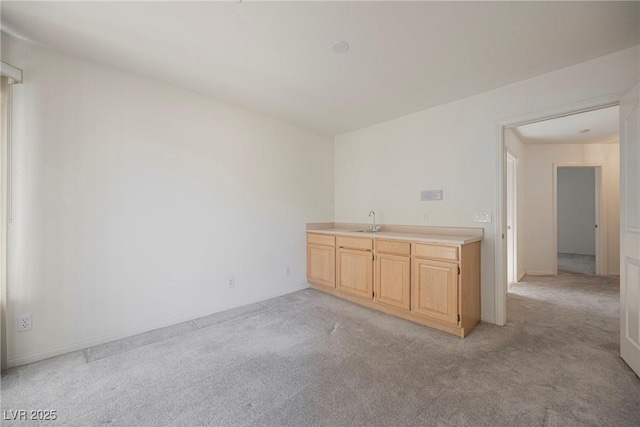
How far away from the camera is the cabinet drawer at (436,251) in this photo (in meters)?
2.66

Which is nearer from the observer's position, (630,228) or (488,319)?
(630,228)

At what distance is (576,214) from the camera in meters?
7.45

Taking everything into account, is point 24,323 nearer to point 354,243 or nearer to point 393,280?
point 354,243

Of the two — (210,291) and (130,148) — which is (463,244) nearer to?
(210,291)

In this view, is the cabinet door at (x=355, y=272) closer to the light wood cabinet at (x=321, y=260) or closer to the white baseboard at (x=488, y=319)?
the light wood cabinet at (x=321, y=260)

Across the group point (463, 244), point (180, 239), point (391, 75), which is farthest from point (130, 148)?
point (463, 244)

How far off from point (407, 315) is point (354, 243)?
1.09 metres

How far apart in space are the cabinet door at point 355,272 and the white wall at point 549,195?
401 centimetres

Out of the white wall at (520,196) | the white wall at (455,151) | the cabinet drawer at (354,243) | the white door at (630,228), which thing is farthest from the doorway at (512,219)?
the cabinet drawer at (354,243)

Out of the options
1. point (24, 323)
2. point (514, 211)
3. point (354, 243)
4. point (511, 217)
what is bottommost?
point (24, 323)


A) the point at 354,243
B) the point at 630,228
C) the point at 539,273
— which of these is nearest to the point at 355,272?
the point at 354,243

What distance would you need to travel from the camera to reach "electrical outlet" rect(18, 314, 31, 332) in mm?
2135

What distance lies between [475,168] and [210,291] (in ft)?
11.4

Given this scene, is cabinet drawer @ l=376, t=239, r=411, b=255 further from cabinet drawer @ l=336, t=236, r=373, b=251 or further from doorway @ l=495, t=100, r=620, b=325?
doorway @ l=495, t=100, r=620, b=325
